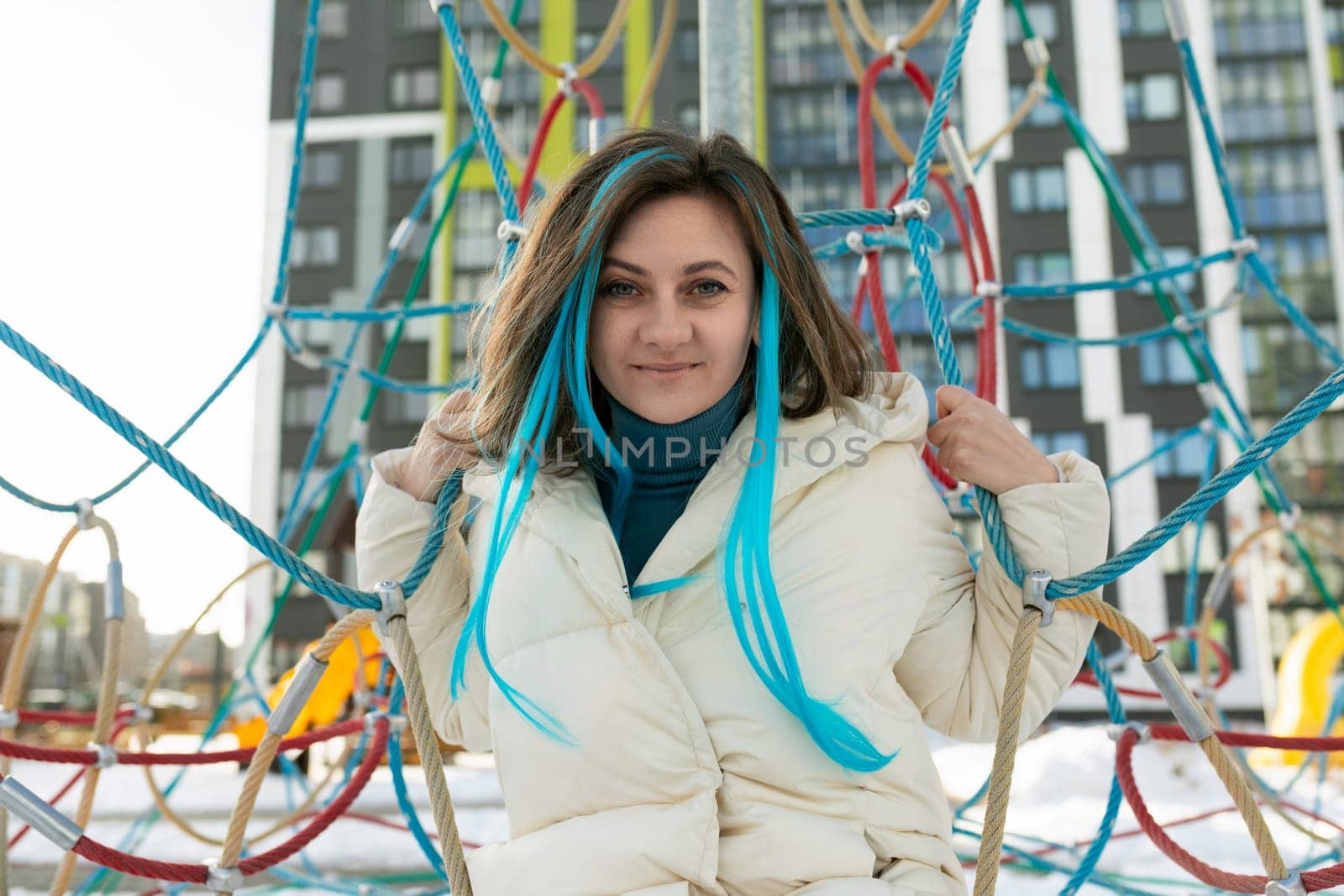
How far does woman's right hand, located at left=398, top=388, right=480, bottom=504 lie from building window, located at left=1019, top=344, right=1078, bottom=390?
1009 cm

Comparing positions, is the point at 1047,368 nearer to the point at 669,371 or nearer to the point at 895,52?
the point at 895,52

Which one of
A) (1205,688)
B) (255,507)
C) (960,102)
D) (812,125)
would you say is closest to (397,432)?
(255,507)

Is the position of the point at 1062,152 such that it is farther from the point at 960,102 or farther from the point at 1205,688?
the point at 1205,688

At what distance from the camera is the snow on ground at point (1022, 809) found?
2152 millimetres

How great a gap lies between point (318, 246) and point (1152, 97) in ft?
29.3

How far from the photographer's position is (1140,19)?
11.2 meters

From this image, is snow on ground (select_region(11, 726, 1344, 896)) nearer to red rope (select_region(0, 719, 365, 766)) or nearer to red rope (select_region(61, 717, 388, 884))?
red rope (select_region(0, 719, 365, 766))

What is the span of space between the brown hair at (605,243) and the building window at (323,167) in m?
11.7

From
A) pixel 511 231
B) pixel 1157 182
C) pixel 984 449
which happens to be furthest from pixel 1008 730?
pixel 1157 182

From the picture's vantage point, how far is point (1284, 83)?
37.0 ft

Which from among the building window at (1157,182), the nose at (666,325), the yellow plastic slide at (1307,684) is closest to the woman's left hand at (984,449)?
the nose at (666,325)

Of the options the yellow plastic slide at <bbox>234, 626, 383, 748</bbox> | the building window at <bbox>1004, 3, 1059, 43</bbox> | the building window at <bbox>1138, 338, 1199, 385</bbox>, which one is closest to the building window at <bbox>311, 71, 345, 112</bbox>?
the building window at <bbox>1004, 3, 1059, 43</bbox>

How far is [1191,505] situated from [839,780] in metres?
0.31

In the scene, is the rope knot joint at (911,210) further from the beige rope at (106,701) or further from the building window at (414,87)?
the building window at (414,87)
